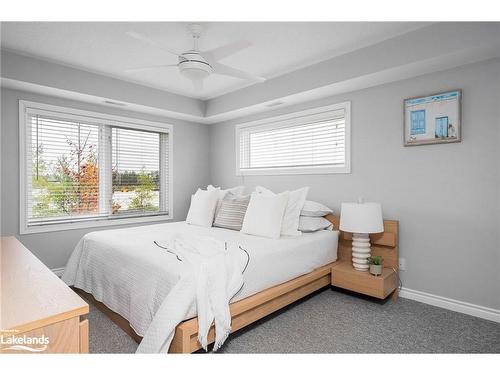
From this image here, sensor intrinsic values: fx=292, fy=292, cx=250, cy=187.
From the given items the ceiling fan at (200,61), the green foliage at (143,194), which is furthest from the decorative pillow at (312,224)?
the green foliage at (143,194)

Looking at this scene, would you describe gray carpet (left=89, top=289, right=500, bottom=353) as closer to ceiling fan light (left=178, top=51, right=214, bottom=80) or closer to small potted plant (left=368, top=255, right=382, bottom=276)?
small potted plant (left=368, top=255, right=382, bottom=276)

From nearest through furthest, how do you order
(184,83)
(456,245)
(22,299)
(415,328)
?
(22,299), (415,328), (456,245), (184,83)

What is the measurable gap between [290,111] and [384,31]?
153 cm

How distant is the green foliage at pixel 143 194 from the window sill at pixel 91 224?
170 millimetres

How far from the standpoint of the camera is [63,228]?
11.5 ft

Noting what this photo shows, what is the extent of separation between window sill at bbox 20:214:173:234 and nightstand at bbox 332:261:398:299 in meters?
2.70

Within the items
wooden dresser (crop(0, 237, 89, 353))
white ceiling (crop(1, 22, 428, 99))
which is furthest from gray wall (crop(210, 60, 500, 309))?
wooden dresser (crop(0, 237, 89, 353))

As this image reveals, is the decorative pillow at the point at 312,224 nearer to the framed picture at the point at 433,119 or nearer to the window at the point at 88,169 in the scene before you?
the framed picture at the point at 433,119

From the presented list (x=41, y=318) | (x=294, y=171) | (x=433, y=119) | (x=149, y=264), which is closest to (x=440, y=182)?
(x=433, y=119)

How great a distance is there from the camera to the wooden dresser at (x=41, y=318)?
0.90 meters

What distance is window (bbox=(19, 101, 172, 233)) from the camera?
3.33m

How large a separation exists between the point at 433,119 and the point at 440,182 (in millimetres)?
584
